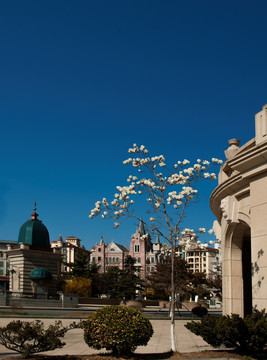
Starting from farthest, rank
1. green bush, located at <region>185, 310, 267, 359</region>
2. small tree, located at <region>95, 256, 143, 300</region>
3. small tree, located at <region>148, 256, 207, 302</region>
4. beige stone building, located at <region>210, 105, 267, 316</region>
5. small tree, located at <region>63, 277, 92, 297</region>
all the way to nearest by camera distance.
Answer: small tree, located at <region>95, 256, 143, 300</region> → small tree, located at <region>63, 277, 92, 297</region> → small tree, located at <region>148, 256, 207, 302</region> → beige stone building, located at <region>210, 105, 267, 316</region> → green bush, located at <region>185, 310, 267, 359</region>

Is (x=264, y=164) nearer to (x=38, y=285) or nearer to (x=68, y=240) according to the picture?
(x=38, y=285)

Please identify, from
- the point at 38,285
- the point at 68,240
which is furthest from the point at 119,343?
the point at 68,240

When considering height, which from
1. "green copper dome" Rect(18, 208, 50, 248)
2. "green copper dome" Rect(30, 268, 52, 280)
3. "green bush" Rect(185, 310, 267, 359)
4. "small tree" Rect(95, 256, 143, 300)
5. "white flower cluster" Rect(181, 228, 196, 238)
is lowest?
"small tree" Rect(95, 256, 143, 300)

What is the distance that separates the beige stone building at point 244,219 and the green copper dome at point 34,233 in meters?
28.9

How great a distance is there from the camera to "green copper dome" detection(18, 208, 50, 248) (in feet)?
139

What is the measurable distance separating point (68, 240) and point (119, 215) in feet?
420

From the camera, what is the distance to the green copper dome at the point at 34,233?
42.4 meters

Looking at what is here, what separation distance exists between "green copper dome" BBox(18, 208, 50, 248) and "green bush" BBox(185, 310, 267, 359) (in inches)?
1337

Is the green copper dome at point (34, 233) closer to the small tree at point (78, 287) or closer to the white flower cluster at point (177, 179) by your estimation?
the small tree at point (78, 287)

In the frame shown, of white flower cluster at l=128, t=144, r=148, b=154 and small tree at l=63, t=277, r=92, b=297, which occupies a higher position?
white flower cluster at l=128, t=144, r=148, b=154

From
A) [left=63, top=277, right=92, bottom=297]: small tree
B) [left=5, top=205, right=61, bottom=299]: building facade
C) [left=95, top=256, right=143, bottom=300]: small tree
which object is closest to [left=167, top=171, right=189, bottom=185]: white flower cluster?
[left=5, top=205, right=61, bottom=299]: building facade

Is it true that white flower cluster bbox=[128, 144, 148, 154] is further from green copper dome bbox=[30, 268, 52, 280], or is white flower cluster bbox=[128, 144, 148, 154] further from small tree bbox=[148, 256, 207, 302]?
green copper dome bbox=[30, 268, 52, 280]

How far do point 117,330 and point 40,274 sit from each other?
107 ft

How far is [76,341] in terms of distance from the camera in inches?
575
